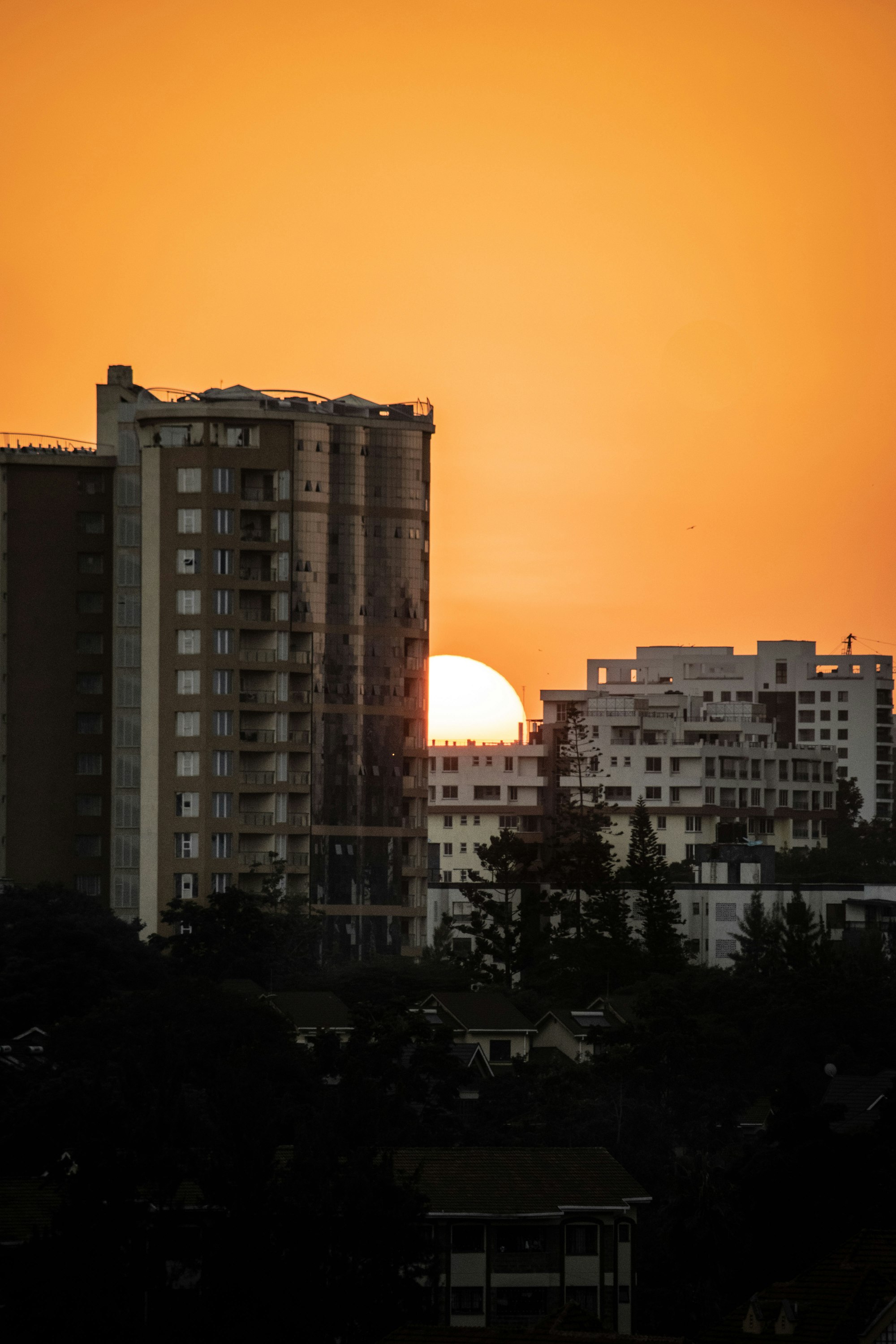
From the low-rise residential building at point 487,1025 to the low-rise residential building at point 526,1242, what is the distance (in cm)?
2970

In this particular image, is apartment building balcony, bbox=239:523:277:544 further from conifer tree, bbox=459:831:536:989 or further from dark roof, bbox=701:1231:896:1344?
dark roof, bbox=701:1231:896:1344

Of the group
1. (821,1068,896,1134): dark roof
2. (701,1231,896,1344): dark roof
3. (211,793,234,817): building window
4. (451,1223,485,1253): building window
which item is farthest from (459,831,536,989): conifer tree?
(701,1231,896,1344): dark roof

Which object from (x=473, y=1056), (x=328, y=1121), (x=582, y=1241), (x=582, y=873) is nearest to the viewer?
(x=582, y=1241)

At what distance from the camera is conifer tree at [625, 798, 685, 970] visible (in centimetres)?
10056

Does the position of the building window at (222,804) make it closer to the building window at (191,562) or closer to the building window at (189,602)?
the building window at (189,602)

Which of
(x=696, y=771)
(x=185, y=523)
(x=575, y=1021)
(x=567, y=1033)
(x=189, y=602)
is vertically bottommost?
(x=567, y=1033)

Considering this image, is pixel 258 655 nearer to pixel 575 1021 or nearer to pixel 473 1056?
pixel 575 1021

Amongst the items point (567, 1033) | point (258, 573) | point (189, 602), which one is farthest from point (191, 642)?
point (567, 1033)

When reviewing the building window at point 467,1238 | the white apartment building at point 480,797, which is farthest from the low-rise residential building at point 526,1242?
the white apartment building at point 480,797

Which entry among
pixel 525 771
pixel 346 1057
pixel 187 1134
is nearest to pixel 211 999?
pixel 346 1057

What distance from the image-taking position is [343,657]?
10531 centimetres

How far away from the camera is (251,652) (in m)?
104

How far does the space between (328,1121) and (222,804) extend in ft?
162

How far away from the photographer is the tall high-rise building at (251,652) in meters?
103
